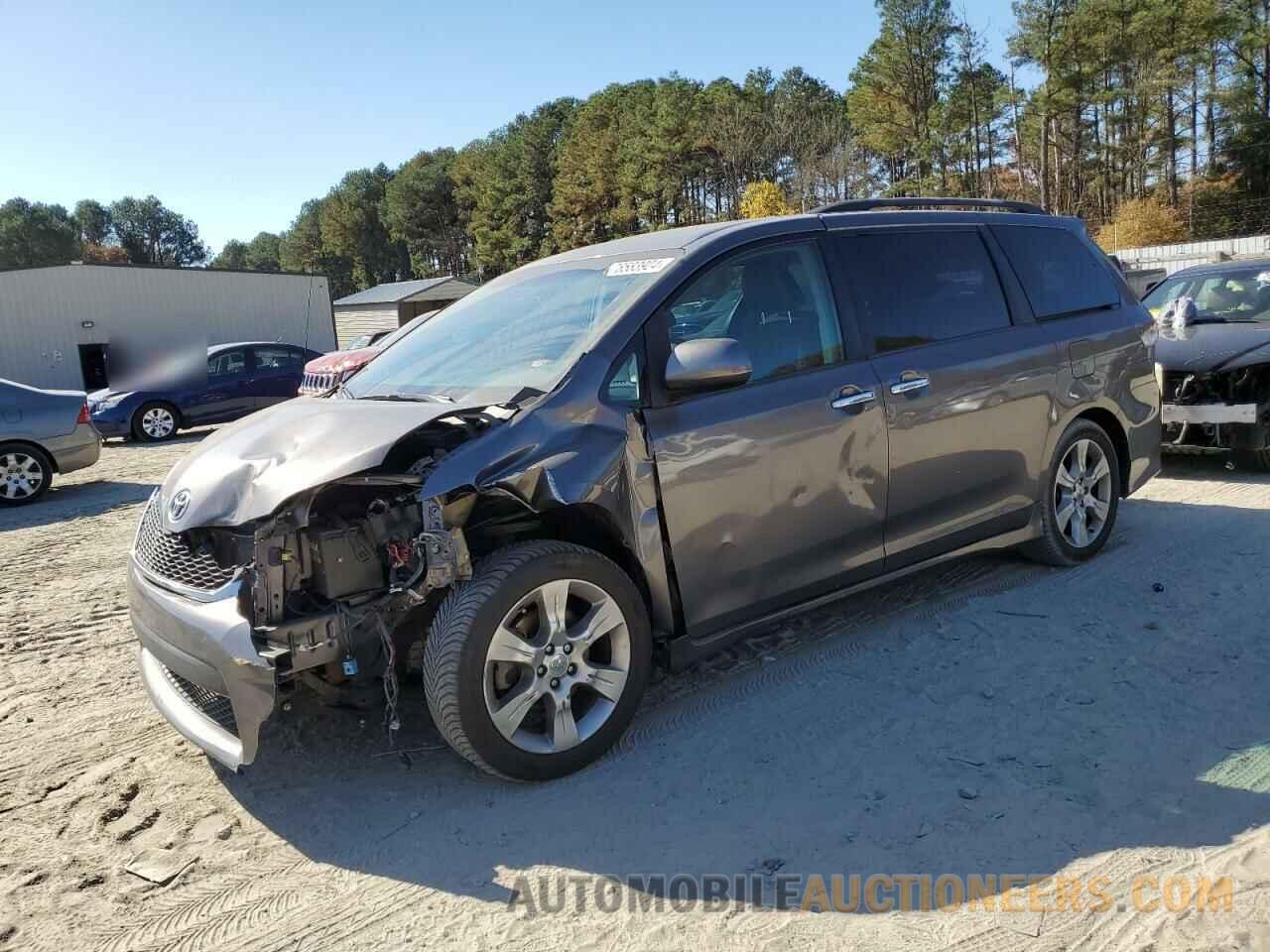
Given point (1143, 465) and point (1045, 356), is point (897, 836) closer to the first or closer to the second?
point (1045, 356)

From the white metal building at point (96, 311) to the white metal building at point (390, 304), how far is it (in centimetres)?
1728

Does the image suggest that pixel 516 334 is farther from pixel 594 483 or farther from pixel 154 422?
pixel 154 422

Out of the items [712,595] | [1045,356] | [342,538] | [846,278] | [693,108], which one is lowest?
[712,595]

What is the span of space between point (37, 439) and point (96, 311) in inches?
882

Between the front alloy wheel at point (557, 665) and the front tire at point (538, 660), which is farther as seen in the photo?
the front alloy wheel at point (557, 665)

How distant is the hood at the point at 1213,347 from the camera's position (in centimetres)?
712

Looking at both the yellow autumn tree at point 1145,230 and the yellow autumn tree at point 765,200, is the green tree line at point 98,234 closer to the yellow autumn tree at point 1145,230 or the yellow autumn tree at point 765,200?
the yellow autumn tree at point 765,200

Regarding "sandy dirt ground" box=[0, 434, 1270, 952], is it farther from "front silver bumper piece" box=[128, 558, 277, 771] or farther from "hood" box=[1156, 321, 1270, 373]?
"hood" box=[1156, 321, 1270, 373]

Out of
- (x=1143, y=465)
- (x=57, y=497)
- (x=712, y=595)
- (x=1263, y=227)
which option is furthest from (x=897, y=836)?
(x=1263, y=227)

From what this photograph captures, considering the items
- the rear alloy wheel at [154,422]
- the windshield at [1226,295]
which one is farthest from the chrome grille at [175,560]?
the rear alloy wheel at [154,422]

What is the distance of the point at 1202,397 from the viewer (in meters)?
7.29

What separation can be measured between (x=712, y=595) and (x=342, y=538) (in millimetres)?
1385

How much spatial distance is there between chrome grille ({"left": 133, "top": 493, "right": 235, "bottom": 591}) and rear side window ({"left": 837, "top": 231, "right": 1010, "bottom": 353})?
2777 mm

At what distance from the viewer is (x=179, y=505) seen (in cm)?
336
